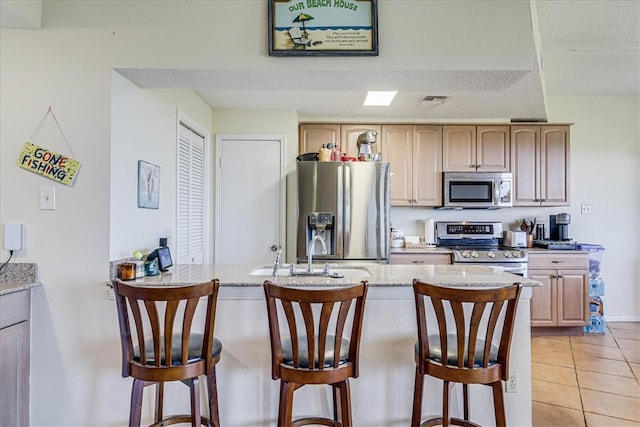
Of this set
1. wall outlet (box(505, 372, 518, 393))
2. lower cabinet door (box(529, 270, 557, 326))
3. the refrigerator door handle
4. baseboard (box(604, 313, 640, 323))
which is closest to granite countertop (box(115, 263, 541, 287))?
wall outlet (box(505, 372, 518, 393))

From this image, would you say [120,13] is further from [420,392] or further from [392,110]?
[392,110]

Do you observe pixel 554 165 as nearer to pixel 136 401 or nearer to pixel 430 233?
pixel 430 233

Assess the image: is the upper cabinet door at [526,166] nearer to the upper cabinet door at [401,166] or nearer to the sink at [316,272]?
the upper cabinet door at [401,166]

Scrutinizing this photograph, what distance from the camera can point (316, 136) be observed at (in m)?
4.21

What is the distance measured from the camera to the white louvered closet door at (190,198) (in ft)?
10.3

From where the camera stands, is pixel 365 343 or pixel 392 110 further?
pixel 392 110

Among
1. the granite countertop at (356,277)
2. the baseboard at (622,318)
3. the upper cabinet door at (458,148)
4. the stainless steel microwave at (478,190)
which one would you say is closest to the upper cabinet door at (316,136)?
the upper cabinet door at (458,148)

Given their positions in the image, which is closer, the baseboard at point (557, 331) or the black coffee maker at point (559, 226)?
the baseboard at point (557, 331)

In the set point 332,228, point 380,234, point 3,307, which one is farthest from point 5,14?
point 380,234

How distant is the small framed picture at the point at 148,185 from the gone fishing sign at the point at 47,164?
1.17ft

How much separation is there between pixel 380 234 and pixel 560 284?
1.95m

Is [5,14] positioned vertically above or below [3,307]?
above

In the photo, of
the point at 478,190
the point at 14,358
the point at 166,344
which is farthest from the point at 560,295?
the point at 14,358

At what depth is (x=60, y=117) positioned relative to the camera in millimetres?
2012
